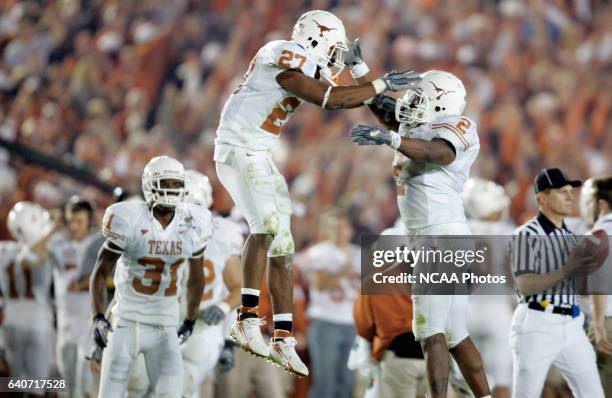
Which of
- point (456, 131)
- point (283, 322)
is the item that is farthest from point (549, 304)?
point (283, 322)

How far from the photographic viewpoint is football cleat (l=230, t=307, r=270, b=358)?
5859 millimetres

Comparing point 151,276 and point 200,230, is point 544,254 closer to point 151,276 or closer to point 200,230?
point 200,230

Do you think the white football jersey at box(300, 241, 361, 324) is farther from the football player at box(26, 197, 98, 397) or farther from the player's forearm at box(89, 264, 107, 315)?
the player's forearm at box(89, 264, 107, 315)

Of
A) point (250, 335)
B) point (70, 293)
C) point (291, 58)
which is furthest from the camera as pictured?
point (70, 293)

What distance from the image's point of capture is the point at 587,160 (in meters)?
12.6

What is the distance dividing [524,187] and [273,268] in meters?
6.76

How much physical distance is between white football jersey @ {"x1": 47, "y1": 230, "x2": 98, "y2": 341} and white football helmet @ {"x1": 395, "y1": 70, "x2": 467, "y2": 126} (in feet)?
11.3

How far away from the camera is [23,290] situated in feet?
30.9

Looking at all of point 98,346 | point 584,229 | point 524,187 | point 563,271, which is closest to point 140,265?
point 98,346

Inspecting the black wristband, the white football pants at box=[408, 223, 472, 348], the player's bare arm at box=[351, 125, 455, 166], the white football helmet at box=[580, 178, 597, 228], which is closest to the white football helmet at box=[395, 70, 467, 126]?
the player's bare arm at box=[351, 125, 455, 166]

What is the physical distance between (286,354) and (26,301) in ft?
14.2

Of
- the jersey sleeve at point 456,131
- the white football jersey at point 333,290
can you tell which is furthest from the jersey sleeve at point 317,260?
the jersey sleeve at point 456,131

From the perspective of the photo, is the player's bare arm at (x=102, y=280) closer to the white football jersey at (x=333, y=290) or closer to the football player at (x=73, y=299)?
the football player at (x=73, y=299)

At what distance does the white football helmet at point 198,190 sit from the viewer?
771 cm
